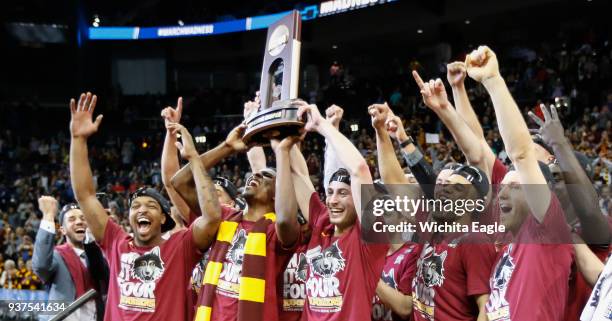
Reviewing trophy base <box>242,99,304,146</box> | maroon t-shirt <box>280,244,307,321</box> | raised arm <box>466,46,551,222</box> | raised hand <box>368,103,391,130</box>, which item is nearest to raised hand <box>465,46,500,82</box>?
raised arm <box>466,46,551,222</box>

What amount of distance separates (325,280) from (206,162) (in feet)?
3.35

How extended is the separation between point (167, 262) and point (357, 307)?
3.63ft

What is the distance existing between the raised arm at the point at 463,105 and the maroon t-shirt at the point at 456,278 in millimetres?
497

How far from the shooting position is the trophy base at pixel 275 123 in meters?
3.32

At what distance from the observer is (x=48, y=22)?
2252 centimetres

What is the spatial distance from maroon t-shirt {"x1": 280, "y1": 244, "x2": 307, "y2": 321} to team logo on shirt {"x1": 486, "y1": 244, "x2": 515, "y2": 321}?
100 centimetres

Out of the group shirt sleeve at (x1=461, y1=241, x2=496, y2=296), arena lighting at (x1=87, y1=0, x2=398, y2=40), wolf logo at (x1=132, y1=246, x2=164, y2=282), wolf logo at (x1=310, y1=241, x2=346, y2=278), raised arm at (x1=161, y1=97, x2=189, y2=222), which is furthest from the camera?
arena lighting at (x1=87, y1=0, x2=398, y2=40)

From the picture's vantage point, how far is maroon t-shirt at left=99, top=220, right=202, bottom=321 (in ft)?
12.5

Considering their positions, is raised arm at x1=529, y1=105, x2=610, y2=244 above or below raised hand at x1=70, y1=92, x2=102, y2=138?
below

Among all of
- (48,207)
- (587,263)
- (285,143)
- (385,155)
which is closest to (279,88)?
(285,143)

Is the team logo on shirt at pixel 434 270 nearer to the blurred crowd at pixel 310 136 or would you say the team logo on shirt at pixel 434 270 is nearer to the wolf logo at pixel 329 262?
the wolf logo at pixel 329 262

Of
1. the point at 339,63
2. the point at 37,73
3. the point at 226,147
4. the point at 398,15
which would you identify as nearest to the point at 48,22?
the point at 37,73

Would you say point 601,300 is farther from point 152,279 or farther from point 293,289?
point 152,279

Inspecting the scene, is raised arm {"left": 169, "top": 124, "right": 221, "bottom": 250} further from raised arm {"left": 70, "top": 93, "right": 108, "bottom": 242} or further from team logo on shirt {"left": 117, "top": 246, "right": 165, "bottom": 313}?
raised arm {"left": 70, "top": 93, "right": 108, "bottom": 242}
